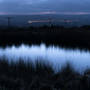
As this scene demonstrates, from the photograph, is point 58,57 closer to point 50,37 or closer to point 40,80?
point 40,80

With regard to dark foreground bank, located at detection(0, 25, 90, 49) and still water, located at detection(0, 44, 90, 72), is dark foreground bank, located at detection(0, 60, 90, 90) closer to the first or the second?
still water, located at detection(0, 44, 90, 72)

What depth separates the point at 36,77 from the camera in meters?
9.05

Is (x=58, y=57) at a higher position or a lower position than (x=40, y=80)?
lower

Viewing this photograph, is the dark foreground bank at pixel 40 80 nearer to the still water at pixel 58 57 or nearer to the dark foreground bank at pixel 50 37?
the still water at pixel 58 57

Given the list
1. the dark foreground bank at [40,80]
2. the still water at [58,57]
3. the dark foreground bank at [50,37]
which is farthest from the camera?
the dark foreground bank at [50,37]

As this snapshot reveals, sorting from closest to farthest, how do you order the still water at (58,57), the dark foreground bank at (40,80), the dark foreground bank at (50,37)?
the dark foreground bank at (40,80), the still water at (58,57), the dark foreground bank at (50,37)

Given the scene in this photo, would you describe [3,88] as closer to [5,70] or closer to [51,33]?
[5,70]

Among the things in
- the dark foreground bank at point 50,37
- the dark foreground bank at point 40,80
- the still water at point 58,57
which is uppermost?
the dark foreground bank at point 40,80

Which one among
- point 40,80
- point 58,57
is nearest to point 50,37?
point 58,57

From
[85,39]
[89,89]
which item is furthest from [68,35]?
[89,89]

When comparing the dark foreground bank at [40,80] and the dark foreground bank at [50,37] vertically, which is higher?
the dark foreground bank at [40,80]

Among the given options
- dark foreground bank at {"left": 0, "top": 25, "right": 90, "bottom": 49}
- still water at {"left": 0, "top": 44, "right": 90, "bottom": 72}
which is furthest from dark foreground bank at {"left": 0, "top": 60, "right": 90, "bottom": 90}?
dark foreground bank at {"left": 0, "top": 25, "right": 90, "bottom": 49}

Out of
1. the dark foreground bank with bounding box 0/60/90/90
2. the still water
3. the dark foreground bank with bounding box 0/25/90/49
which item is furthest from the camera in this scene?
the dark foreground bank with bounding box 0/25/90/49

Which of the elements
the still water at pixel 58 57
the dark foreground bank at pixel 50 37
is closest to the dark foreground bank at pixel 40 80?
the still water at pixel 58 57
